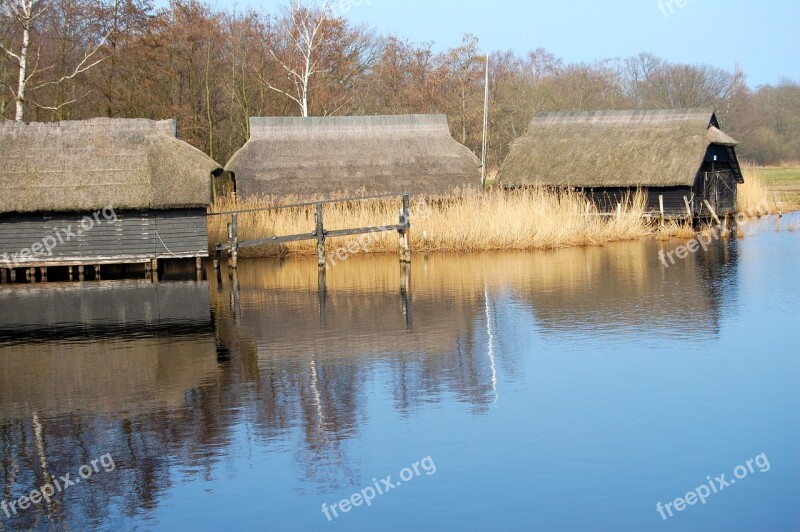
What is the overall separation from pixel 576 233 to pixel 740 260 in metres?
5.71

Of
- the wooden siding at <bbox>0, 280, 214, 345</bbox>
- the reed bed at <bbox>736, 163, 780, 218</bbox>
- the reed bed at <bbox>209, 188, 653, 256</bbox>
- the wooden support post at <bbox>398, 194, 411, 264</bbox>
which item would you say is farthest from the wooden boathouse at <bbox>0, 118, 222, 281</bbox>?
the reed bed at <bbox>736, 163, 780, 218</bbox>

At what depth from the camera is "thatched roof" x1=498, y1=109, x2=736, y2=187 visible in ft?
109

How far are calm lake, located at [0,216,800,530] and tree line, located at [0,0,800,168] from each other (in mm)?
14070

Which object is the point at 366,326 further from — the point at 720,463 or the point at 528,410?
the point at 720,463

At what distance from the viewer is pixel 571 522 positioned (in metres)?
7.59

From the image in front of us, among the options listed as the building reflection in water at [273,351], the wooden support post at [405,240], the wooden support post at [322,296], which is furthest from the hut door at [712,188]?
the wooden support post at [322,296]

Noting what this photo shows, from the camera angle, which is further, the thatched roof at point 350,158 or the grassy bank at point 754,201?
the grassy bank at point 754,201

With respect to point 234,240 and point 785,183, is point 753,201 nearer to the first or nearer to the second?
point 785,183

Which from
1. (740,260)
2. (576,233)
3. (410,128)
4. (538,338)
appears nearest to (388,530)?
(538,338)

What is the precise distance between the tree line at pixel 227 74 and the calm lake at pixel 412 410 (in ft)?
46.2

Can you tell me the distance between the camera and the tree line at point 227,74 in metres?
32.8

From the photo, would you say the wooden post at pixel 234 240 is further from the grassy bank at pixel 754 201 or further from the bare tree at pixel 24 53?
the grassy bank at pixel 754 201

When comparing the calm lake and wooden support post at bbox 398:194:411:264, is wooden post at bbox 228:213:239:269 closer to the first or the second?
wooden support post at bbox 398:194:411:264

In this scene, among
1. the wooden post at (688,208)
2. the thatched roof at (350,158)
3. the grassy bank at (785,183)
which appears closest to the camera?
the thatched roof at (350,158)
